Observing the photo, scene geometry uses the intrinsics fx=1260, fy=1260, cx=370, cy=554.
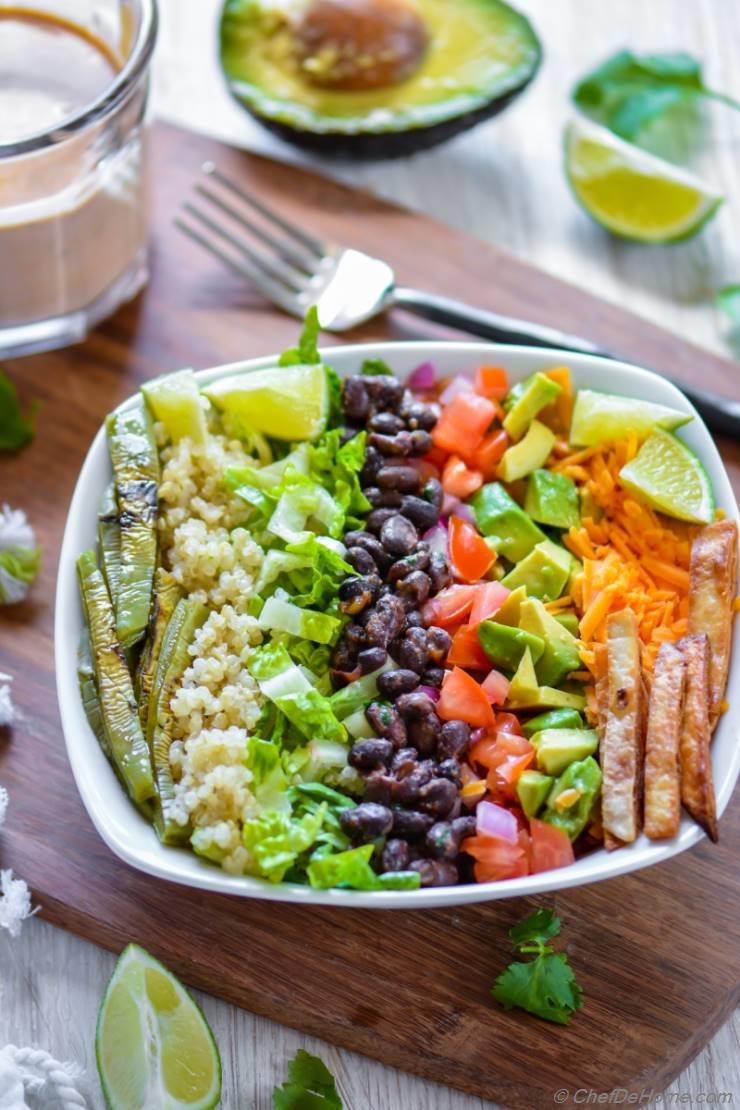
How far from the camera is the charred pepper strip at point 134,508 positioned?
294 cm

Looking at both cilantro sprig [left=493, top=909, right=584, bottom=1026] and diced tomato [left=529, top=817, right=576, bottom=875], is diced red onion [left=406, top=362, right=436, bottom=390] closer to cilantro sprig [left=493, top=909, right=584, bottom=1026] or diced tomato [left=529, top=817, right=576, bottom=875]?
diced tomato [left=529, top=817, right=576, bottom=875]

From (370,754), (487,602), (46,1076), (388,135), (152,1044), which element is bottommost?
(46,1076)

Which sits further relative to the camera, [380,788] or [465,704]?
[465,704]

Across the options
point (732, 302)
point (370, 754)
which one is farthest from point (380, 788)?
point (732, 302)

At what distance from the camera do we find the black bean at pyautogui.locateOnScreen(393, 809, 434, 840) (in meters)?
2.64

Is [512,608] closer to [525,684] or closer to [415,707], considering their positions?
[525,684]

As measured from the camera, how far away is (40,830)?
307cm

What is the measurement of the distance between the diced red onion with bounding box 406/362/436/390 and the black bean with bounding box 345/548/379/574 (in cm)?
64

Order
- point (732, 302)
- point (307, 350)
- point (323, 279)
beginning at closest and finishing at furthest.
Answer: point (307, 350) → point (323, 279) → point (732, 302)

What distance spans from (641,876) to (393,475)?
3.75ft

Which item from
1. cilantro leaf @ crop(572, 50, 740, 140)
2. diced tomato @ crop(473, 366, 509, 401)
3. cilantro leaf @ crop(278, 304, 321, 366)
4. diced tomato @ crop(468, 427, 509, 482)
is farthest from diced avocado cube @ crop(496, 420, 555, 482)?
cilantro leaf @ crop(572, 50, 740, 140)

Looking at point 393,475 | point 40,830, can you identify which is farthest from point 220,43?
point 40,830

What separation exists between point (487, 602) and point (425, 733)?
1.25ft

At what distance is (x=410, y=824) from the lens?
2645mm
